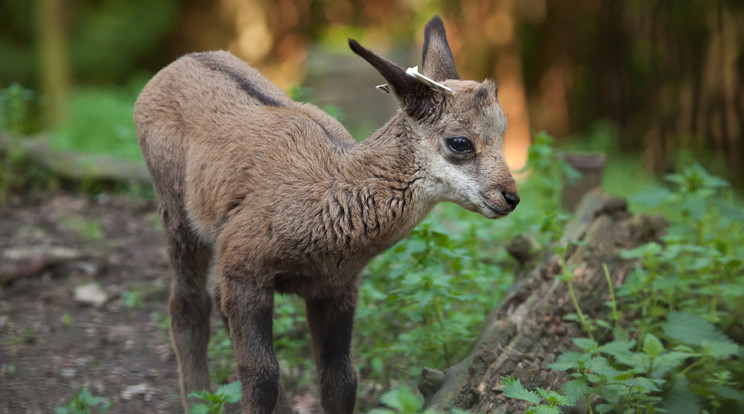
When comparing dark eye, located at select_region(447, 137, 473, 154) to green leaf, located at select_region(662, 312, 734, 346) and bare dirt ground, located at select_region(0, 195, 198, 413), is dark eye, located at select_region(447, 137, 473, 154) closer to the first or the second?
green leaf, located at select_region(662, 312, 734, 346)

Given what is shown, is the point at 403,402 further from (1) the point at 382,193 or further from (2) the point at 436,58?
(2) the point at 436,58

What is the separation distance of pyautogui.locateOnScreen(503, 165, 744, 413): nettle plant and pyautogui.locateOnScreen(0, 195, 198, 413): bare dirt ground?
279 centimetres

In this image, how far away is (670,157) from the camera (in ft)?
38.5

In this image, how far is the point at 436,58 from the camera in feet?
15.6

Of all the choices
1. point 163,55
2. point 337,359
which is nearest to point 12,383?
point 337,359

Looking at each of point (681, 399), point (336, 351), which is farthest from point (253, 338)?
point (681, 399)

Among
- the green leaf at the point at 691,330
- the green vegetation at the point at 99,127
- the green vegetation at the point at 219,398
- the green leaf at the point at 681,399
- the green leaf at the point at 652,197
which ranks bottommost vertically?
the green vegetation at the point at 219,398

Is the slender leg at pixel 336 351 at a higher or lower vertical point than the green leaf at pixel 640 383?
lower

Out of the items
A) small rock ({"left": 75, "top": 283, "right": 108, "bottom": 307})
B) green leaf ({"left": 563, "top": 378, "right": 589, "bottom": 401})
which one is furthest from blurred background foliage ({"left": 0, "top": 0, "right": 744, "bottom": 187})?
green leaf ({"left": 563, "top": 378, "right": 589, "bottom": 401})

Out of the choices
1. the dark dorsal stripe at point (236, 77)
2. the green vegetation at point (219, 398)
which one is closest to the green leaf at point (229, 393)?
the green vegetation at point (219, 398)

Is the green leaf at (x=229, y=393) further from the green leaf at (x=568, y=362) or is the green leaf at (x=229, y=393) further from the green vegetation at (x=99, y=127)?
the green vegetation at (x=99, y=127)

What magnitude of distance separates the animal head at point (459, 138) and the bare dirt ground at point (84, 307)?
2518mm

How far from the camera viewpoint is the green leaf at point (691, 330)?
473cm

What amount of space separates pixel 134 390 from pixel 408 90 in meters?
2.87
